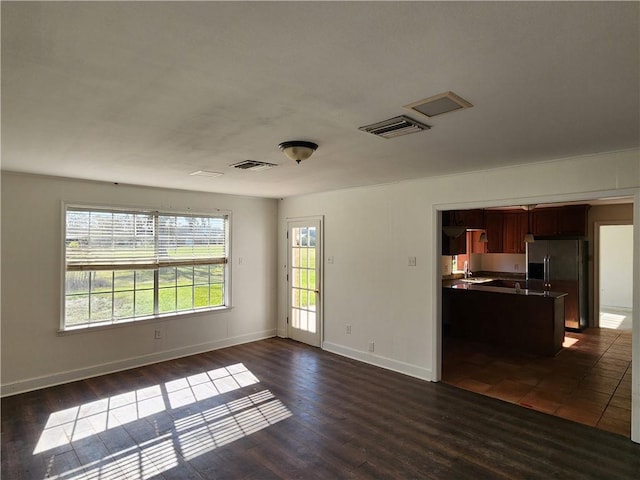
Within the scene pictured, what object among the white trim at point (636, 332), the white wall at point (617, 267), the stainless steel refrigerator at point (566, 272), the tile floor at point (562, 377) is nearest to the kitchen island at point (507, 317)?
the tile floor at point (562, 377)

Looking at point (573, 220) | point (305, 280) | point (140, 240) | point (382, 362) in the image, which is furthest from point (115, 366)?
point (573, 220)

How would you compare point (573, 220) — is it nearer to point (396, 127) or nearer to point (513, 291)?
point (513, 291)

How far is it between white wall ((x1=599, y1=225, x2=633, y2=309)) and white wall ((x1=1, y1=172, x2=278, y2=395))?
30.1 ft

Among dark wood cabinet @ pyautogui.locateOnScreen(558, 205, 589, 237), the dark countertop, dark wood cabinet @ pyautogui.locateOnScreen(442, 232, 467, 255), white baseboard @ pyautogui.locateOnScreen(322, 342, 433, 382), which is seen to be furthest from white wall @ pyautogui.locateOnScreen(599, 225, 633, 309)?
white baseboard @ pyautogui.locateOnScreen(322, 342, 433, 382)

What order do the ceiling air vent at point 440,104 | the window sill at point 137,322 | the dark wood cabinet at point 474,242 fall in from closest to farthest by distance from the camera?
1. the ceiling air vent at point 440,104
2. the window sill at point 137,322
3. the dark wood cabinet at point 474,242

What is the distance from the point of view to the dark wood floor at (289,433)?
106 inches

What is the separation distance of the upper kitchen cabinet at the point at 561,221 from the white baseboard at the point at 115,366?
5998 millimetres

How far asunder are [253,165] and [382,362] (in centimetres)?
309

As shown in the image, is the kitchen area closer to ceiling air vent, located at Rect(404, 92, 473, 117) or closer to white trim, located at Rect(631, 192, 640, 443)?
white trim, located at Rect(631, 192, 640, 443)

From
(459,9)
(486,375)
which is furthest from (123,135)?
(486,375)

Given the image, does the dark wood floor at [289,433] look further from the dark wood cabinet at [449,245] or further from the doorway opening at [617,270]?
the doorway opening at [617,270]

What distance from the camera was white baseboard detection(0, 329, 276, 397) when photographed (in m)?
4.10

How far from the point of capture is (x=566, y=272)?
23.1 ft

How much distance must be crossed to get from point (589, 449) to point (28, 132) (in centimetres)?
489
